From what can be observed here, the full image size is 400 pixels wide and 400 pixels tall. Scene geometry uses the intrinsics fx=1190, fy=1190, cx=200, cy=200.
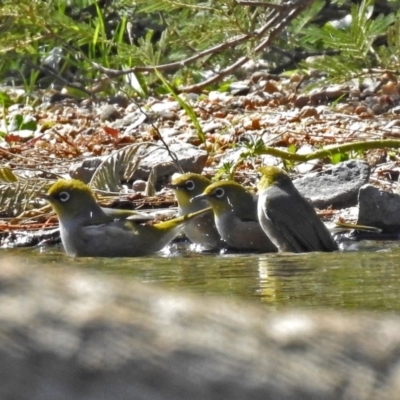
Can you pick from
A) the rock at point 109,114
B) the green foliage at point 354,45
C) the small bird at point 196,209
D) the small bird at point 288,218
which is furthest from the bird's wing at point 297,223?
the rock at point 109,114

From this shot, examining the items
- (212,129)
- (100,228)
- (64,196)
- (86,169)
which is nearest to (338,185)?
(100,228)

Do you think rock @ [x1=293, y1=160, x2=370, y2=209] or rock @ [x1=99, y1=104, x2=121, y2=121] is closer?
rock @ [x1=293, y1=160, x2=370, y2=209]

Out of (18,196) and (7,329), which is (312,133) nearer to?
(18,196)

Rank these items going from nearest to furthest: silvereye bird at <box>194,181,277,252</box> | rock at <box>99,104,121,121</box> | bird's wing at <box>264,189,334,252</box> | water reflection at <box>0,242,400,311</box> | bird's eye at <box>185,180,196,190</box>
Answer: water reflection at <box>0,242,400,311</box>
bird's wing at <box>264,189,334,252</box>
silvereye bird at <box>194,181,277,252</box>
bird's eye at <box>185,180,196,190</box>
rock at <box>99,104,121,121</box>

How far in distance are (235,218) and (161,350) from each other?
16.7ft

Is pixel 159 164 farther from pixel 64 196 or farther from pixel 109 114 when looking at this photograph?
pixel 109 114

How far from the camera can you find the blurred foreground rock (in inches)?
51.6

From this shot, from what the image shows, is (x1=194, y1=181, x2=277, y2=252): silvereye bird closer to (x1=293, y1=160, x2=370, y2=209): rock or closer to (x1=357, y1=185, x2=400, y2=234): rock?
(x1=293, y1=160, x2=370, y2=209): rock

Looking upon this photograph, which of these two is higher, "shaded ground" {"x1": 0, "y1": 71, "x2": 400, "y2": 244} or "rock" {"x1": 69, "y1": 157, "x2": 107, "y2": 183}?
"rock" {"x1": 69, "y1": 157, "x2": 107, "y2": 183}

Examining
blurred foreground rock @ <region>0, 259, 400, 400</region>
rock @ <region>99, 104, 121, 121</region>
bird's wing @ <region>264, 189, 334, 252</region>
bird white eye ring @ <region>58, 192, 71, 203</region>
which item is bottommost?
rock @ <region>99, 104, 121, 121</region>

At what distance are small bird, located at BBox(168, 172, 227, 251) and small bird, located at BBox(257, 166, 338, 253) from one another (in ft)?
1.03

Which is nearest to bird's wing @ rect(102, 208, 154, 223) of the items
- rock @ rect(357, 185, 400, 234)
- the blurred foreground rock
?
rock @ rect(357, 185, 400, 234)

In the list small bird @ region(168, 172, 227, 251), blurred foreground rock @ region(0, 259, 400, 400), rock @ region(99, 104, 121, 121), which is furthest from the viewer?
rock @ region(99, 104, 121, 121)

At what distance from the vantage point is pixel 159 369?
→ 133 cm
